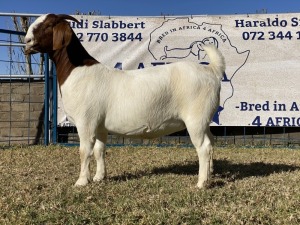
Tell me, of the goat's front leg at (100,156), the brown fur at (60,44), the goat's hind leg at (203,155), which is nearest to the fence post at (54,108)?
the goat's front leg at (100,156)

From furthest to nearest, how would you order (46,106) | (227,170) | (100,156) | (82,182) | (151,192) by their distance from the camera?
(46,106) < (227,170) < (100,156) < (82,182) < (151,192)

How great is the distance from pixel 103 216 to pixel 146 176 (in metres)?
1.80

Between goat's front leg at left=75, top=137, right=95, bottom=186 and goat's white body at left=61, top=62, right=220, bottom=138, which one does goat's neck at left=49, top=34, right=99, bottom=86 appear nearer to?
goat's white body at left=61, top=62, right=220, bottom=138

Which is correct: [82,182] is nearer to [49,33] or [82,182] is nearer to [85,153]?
[85,153]

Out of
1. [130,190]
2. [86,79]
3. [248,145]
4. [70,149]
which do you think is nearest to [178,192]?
[130,190]

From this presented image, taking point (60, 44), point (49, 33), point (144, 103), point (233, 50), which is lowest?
point (144, 103)

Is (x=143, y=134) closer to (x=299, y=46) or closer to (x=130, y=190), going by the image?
(x=130, y=190)

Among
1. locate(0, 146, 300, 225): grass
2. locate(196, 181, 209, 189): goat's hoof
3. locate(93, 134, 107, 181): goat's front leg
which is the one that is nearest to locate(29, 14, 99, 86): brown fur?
locate(93, 134, 107, 181): goat's front leg

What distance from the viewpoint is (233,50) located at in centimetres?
832

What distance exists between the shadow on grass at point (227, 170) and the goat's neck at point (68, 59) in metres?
1.48

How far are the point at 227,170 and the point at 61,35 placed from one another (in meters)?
2.99

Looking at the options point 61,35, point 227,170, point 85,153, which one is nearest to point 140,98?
point 85,153

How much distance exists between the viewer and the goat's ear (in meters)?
4.45

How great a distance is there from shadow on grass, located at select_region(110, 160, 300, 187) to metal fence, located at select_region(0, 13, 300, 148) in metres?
2.43
